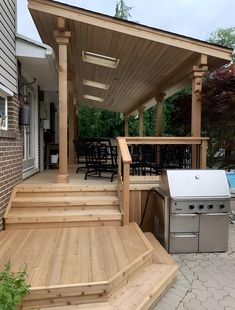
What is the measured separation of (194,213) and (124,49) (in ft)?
11.3

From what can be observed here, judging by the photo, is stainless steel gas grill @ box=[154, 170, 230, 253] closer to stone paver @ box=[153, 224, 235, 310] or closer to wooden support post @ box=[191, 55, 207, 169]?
stone paver @ box=[153, 224, 235, 310]

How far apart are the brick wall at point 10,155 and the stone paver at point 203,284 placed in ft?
8.29

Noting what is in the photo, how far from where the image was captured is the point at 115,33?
209 inches

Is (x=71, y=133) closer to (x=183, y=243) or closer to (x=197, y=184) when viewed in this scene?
(x=197, y=184)

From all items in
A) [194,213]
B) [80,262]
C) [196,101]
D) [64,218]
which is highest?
[196,101]

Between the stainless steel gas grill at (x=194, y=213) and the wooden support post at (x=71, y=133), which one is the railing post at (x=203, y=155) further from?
the wooden support post at (x=71, y=133)

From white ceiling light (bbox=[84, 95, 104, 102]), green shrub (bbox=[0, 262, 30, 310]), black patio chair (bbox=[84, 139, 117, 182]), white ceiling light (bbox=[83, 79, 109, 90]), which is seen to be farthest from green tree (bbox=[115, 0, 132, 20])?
green shrub (bbox=[0, 262, 30, 310])

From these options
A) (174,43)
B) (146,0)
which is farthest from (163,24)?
(174,43)

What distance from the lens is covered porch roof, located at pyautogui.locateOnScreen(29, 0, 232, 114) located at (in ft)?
16.6

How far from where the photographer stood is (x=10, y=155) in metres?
4.79

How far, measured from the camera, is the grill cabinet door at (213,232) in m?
4.23

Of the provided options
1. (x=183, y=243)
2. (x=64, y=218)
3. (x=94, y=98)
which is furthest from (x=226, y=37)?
(x=64, y=218)

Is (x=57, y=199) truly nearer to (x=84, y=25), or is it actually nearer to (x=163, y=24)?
(x=84, y=25)

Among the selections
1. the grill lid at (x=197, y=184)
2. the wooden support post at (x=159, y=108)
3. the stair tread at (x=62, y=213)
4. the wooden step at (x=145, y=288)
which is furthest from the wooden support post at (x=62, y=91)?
the wooden support post at (x=159, y=108)
